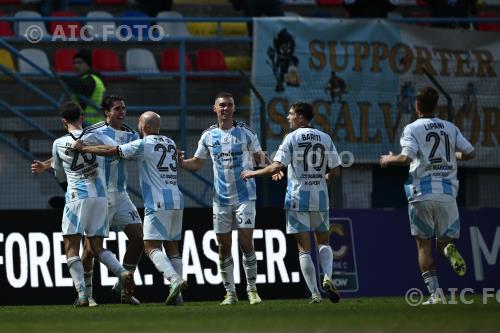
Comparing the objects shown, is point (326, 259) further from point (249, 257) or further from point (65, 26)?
point (65, 26)

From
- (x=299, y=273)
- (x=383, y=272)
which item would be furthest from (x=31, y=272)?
(x=383, y=272)

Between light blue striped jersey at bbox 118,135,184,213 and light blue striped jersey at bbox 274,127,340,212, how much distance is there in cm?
120

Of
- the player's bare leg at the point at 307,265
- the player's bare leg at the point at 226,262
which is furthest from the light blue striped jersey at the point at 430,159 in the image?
the player's bare leg at the point at 226,262

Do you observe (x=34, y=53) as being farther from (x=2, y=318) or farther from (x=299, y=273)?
(x=2, y=318)

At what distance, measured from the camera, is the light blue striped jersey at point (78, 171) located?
47.8 ft

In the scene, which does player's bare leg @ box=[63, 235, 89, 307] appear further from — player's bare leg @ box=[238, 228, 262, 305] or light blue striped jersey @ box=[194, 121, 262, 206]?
player's bare leg @ box=[238, 228, 262, 305]

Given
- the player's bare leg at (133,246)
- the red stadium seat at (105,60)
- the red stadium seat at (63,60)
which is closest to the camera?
the player's bare leg at (133,246)

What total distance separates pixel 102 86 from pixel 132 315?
21.3 feet

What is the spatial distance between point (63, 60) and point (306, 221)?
23.4 ft

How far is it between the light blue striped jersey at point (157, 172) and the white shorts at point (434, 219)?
2567 millimetres

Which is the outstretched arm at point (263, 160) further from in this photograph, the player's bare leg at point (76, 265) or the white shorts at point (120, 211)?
the player's bare leg at point (76, 265)

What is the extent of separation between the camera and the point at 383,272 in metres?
18.0

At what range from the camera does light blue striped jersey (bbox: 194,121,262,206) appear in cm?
1492

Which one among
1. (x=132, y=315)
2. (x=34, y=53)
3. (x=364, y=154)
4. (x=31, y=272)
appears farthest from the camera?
(x=34, y=53)
